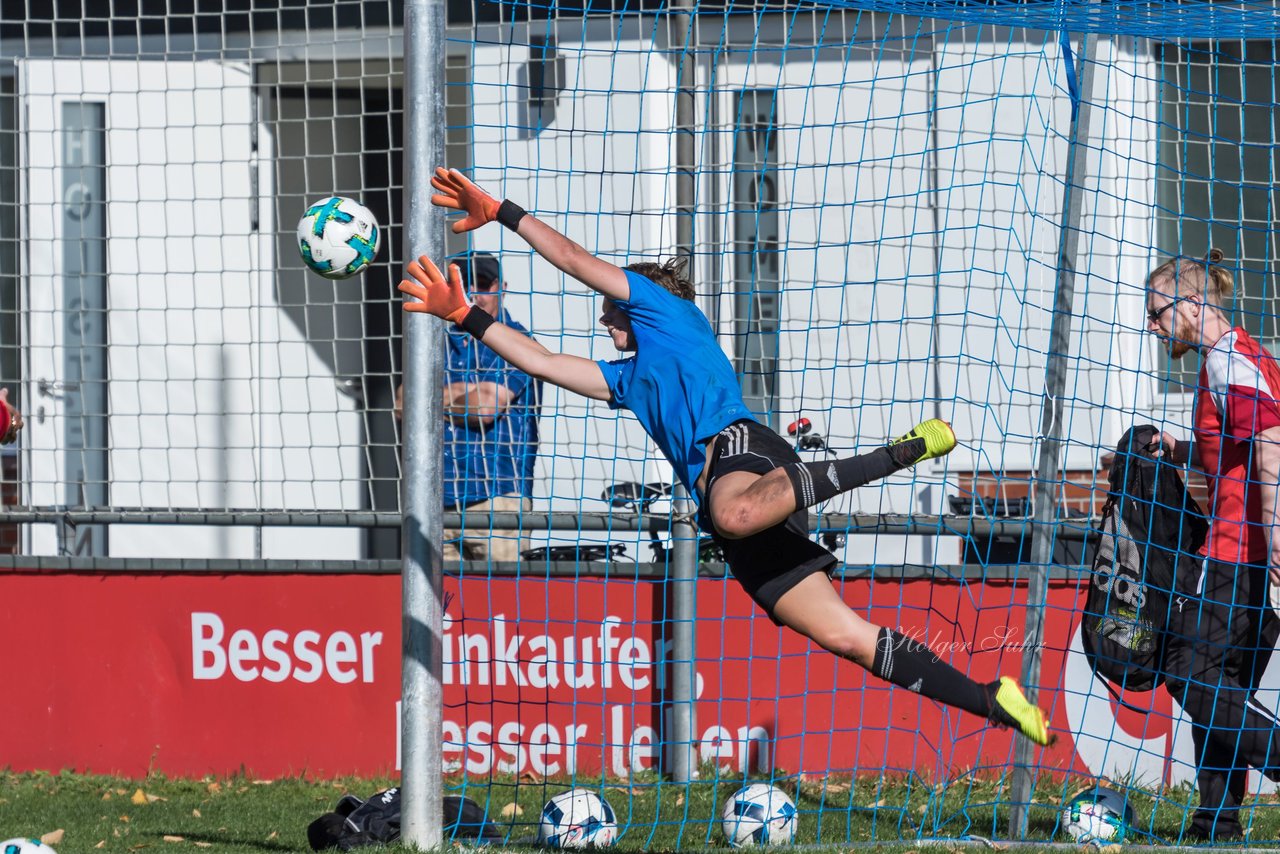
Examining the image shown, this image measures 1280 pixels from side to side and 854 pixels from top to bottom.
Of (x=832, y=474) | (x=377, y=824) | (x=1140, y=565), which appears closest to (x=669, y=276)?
(x=832, y=474)

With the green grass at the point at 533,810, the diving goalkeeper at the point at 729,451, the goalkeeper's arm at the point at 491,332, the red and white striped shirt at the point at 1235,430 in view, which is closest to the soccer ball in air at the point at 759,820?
the green grass at the point at 533,810

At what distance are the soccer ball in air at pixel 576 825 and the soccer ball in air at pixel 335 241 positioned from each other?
2.02m

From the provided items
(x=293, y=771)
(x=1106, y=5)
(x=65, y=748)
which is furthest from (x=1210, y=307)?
(x=65, y=748)

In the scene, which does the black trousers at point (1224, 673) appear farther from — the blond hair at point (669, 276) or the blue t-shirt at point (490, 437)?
the blue t-shirt at point (490, 437)

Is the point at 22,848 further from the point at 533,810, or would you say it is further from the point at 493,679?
the point at 493,679

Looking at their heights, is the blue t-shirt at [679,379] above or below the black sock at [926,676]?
above

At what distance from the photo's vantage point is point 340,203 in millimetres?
5277

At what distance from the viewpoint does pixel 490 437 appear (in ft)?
22.2

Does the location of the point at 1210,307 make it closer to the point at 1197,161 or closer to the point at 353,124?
the point at 1197,161

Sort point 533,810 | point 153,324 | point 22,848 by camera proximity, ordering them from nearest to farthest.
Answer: point 22,848
point 533,810
point 153,324

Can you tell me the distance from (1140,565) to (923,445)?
124 centimetres

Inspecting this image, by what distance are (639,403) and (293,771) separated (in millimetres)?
2861

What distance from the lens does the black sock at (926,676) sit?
4492mm

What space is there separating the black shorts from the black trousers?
1.43m
